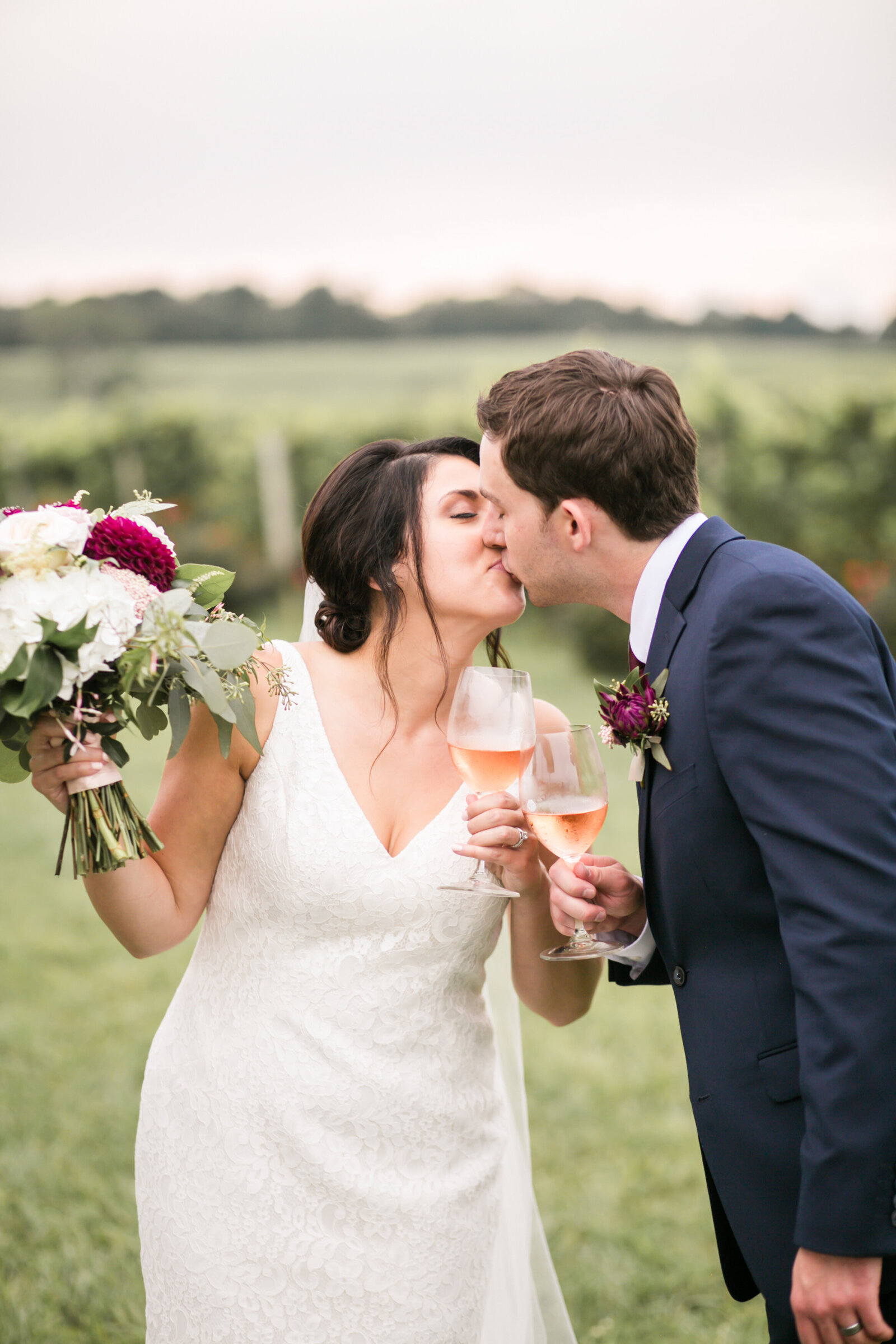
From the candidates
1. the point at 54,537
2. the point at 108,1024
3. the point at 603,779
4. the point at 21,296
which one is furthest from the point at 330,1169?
the point at 21,296

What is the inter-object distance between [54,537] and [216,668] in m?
0.36

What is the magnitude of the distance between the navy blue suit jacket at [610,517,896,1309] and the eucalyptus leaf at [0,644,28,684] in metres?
1.13

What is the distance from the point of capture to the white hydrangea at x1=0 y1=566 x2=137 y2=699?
173 cm

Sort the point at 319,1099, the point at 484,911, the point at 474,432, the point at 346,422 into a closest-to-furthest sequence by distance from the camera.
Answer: the point at 319,1099, the point at 484,911, the point at 474,432, the point at 346,422

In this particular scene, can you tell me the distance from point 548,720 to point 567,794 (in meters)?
0.68

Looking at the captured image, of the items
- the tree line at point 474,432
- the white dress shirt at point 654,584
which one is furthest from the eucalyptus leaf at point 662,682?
the tree line at point 474,432

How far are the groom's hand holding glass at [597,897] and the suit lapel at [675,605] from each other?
15 cm

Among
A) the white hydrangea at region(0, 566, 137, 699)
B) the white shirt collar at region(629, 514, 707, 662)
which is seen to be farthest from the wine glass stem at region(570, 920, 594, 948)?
the white hydrangea at region(0, 566, 137, 699)

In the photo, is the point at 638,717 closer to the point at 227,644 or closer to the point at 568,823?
the point at 568,823

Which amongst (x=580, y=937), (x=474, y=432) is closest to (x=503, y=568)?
(x=580, y=937)

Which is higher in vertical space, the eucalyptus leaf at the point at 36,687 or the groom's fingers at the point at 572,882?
the eucalyptus leaf at the point at 36,687

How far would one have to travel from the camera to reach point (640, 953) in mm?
2393

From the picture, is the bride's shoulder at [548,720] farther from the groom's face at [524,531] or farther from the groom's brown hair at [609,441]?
the groom's brown hair at [609,441]

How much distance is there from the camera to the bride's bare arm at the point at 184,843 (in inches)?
89.7
